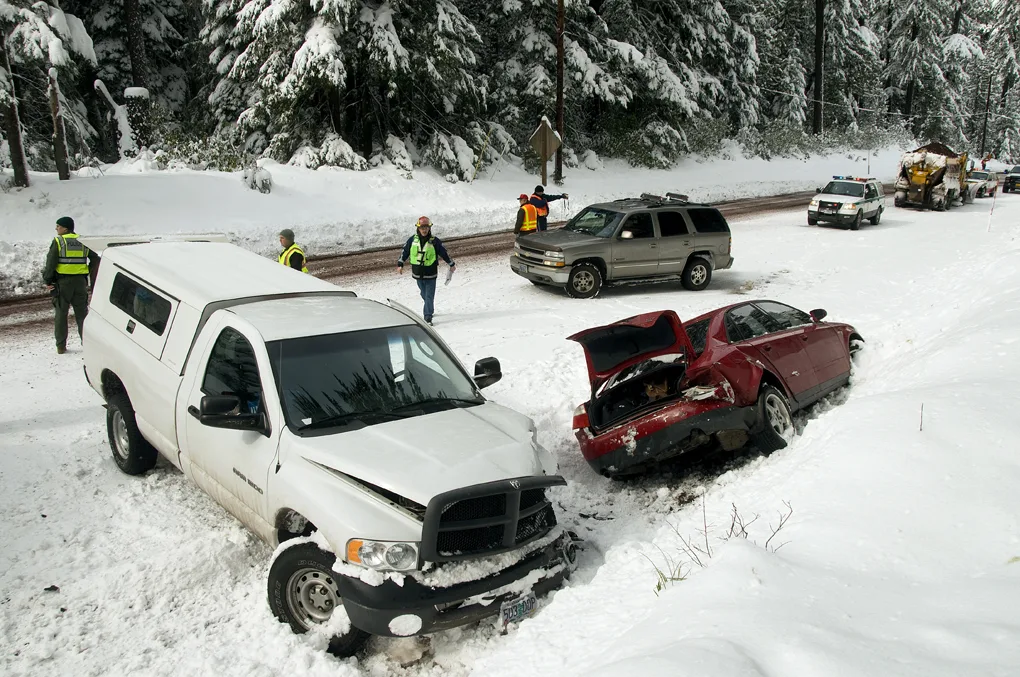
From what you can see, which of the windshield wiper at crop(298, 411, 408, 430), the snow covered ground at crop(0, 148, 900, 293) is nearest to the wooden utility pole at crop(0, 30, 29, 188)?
the snow covered ground at crop(0, 148, 900, 293)

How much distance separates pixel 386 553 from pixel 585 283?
11369mm

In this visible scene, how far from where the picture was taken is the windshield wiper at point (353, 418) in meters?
5.11

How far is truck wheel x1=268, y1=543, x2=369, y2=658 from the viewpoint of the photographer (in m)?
4.55

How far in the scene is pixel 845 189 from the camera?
2575cm

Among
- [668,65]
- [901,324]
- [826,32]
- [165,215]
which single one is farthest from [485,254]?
[826,32]

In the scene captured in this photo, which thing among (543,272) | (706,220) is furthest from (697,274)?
(543,272)

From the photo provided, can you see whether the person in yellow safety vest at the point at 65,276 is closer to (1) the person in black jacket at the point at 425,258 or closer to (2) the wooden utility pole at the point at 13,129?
(1) the person in black jacket at the point at 425,258

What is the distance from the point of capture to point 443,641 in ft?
15.8

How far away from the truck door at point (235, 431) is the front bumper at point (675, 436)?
330 cm

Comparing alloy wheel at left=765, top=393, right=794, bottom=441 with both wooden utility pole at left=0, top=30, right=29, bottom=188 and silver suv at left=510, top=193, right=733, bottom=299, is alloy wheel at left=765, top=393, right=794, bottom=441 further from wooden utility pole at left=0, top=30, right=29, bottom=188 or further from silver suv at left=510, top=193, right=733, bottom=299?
wooden utility pole at left=0, top=30, right=29, bottom=188

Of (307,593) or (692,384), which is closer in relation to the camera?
(307,593)

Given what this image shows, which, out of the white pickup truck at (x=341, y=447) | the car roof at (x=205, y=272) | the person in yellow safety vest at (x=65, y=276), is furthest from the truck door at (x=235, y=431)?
the person in yellow safety vest at (x=65, y=276)

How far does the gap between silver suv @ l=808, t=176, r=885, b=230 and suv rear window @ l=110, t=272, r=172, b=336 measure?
74.2 feet

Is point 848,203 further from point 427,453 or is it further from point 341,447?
point 341,447
